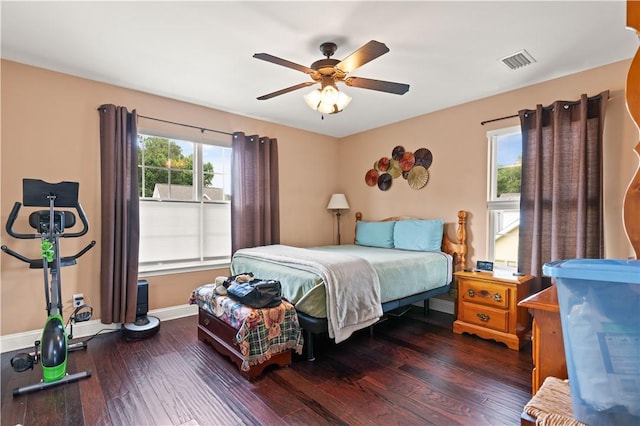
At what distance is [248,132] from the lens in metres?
4.22

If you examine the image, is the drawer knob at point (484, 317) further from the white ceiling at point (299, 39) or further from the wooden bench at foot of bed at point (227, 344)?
the white ceiling at point (299, 39)

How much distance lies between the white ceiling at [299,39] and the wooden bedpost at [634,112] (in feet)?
4.32

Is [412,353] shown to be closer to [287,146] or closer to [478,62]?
[478,62]

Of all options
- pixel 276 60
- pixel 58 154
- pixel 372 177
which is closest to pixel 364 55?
pixel 276 60

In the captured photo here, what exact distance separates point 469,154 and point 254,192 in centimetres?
269

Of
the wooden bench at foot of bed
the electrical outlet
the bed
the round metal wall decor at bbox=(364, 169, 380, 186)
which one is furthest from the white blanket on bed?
the round metal wall decor at bbox=(364, 169, 380, 186)

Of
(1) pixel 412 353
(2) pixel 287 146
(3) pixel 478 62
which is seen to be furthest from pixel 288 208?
(3) pixel 478 62

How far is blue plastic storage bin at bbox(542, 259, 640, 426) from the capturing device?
635 mm

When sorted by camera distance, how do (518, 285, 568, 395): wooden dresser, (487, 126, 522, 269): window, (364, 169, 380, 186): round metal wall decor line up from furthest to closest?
(364, 169, 380, 186): round metal wall decor
(487, 126, 522, 269): window
(518, 285, 568, 395): wooden dresser

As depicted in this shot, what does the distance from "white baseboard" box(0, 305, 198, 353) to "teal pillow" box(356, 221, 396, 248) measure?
2398 millimetres

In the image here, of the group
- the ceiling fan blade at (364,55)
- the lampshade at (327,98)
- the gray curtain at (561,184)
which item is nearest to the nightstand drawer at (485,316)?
the gray curtain at (561,184)

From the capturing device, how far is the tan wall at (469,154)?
2.66m

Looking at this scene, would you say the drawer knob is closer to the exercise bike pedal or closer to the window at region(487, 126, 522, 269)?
the window at region(487, 126, 522, 269)

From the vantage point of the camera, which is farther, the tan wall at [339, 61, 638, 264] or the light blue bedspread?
the tan wall at [339, 61, 638, 264]
